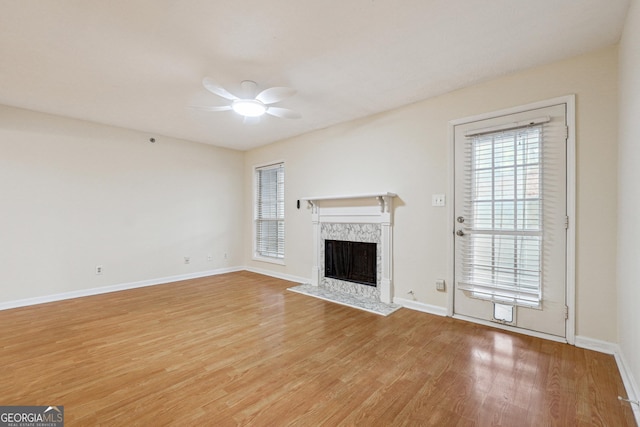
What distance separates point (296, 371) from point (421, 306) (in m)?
1.88

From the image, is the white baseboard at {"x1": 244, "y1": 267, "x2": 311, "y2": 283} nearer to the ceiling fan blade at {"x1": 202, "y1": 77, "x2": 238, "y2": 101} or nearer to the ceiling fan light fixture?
the ceiling fan light fixture

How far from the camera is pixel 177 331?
9.13ft

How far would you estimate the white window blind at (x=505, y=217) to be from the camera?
2607mm

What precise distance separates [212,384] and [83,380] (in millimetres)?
909

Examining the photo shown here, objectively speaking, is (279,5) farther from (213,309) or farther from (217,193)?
(217,193)

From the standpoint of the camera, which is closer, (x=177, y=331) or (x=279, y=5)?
(x=279, y=5)

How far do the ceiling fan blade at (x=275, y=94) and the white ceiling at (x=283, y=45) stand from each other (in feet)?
0.75

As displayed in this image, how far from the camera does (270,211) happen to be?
5.59 m

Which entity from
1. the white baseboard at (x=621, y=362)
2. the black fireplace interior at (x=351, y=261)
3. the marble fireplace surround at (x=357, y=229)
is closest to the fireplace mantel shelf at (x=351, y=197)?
the marble fireplace surround at (x=357, y=229)

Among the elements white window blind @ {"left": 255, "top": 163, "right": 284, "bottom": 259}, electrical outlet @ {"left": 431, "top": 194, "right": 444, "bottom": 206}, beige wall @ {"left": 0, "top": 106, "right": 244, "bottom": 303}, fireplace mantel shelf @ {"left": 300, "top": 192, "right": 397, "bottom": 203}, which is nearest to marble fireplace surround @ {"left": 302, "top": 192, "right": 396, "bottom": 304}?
fireplace mantel shelf @ {"left": 300, "top": 192, "right": 397, "bottom": 203}

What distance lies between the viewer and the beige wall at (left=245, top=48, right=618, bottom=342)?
7.60 ft

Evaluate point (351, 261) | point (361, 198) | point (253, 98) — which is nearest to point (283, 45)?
point (253, 98)

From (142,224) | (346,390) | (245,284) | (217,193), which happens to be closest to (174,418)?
(346,390)

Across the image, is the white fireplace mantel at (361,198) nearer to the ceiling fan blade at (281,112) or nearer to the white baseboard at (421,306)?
the white baseboard at (421,306)
